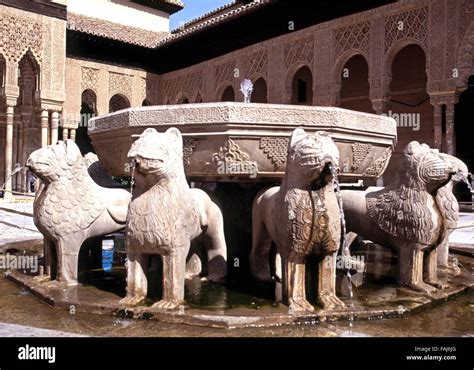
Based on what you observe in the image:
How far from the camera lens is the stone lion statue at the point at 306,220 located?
286 cm

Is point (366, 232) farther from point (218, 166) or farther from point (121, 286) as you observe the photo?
point (121, 286)

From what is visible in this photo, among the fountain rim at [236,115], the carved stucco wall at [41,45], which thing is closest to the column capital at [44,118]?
the carved stucco wall at [41,45]

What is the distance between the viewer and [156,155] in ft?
9.68

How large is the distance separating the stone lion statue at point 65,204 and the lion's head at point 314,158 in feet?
5.15

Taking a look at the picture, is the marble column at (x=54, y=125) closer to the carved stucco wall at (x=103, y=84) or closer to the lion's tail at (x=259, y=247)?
the carved stucco wall at (x=103, y=84)

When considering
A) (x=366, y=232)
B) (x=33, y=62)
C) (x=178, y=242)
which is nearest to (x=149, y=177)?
(x=178, y=242)

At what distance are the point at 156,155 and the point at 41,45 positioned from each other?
54.7 ft

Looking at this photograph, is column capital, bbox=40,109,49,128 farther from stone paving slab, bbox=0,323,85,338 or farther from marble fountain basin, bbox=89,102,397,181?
stone paving slab, bbox=0,323,85,338

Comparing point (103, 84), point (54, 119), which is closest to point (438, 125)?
point (54, 119)

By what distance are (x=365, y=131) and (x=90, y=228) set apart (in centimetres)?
223

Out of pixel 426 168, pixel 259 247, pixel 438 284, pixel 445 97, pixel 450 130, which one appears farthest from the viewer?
pixel 450 130

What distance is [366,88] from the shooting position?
1933cm

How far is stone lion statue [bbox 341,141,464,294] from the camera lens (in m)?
3.52

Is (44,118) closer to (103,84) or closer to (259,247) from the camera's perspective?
(103,84)
